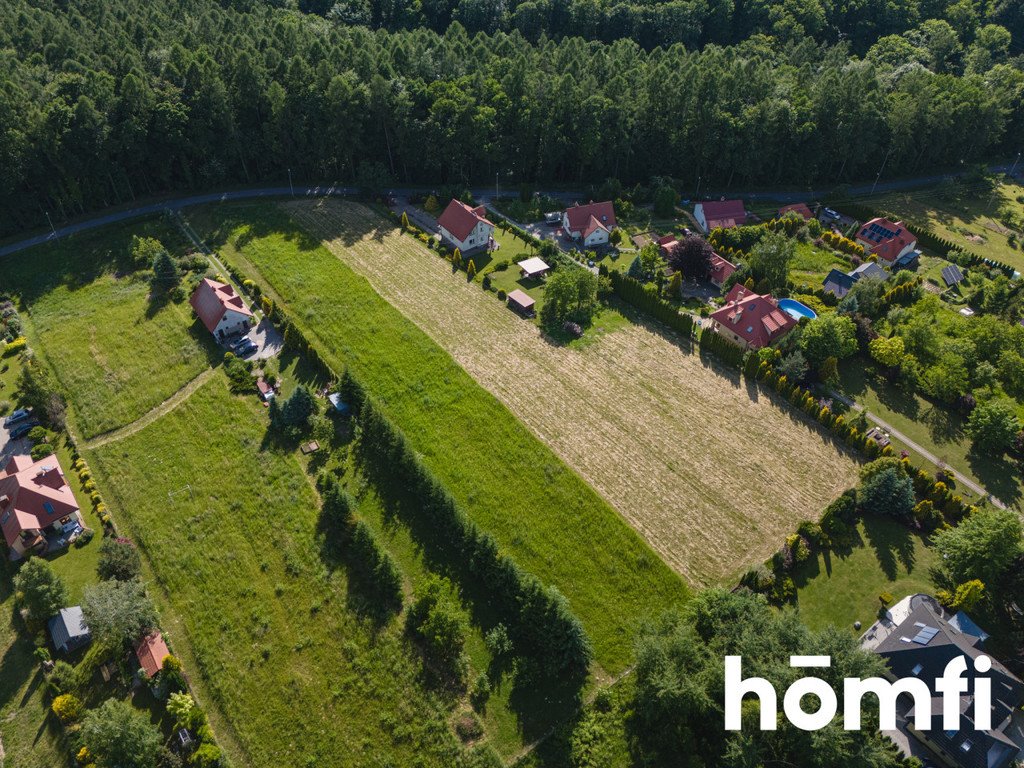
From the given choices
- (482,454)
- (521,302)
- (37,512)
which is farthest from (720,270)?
(37,512)

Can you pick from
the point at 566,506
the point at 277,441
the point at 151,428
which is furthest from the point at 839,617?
the point at 151,428

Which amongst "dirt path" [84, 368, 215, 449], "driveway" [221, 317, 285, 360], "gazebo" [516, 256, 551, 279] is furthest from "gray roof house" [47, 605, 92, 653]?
"gazebo" [516, 256, 551, 279]

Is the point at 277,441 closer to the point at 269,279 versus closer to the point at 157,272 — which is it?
the point at 269,279

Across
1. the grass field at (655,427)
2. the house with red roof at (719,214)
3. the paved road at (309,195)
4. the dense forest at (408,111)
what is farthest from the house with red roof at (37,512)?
the house with red roof at (719,214)

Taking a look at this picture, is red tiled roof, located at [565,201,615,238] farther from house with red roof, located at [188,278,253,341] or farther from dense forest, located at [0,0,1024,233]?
house with red roof, located at [188,278,253,341]

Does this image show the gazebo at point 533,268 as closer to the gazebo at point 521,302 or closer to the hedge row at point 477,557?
→ the gazebo at point 521,302
